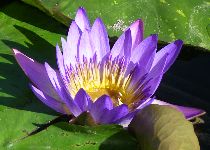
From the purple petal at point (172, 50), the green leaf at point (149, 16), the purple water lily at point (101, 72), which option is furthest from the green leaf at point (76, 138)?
the green leaf at point (149, 16)

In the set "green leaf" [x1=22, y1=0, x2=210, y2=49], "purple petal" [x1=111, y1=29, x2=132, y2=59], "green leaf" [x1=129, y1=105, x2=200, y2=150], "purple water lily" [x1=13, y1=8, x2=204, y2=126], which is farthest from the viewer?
"green leaf" [x1=22, y1=0, x2=210, y2=49]

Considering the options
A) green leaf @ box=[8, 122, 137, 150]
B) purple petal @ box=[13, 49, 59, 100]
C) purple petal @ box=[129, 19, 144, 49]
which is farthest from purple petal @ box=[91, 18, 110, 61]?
green leaf @ box=[8, 122, 137, 150]

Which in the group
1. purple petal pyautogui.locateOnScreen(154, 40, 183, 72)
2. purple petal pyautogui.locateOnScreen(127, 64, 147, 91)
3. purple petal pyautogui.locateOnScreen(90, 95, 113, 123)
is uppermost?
purple petal pyautogui.locateOnScreen(154, 40, 183, 72)

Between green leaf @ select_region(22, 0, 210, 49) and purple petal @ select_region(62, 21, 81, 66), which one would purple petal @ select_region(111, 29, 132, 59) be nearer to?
purple petal @ select_region(62, 21, 81, 66)

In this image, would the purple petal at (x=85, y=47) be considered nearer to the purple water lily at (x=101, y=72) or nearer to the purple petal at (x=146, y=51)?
the purple water lily at (x=101, y=72)

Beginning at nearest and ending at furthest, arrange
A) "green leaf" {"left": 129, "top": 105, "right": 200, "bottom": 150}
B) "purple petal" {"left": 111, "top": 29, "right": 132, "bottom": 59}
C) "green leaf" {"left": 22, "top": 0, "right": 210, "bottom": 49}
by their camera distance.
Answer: "green leaf" {"left": 129, "top": 105, "right": 200, "bottom": 150}, "purple petal" {"left": 111, "top": 29, "right": 132, "bottom": 59}, "green leaf" {"left": 22, "top": 0, "right": 210, "bottom": 49}

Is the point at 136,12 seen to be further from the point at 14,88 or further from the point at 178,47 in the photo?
the point at 14,88

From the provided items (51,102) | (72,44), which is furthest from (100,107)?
(72,44)

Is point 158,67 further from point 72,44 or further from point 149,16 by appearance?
point 149,16
